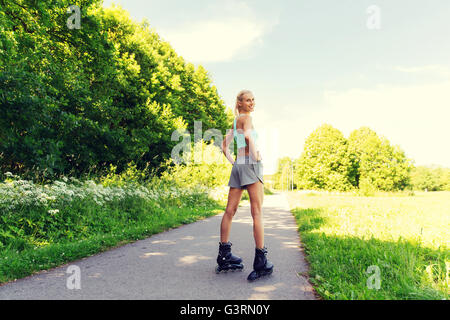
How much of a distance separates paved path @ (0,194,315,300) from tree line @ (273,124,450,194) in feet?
135

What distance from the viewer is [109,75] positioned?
1255cm

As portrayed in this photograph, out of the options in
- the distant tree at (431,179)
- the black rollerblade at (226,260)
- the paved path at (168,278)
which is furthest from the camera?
the distant tree at (431,179)

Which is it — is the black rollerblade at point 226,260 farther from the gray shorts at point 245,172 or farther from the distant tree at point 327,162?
the distant tree at point 327,162

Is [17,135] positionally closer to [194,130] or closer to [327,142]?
[194,130]

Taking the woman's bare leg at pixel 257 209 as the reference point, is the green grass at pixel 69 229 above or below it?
below

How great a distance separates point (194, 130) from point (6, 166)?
66.9ft

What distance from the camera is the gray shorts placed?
3416 mm

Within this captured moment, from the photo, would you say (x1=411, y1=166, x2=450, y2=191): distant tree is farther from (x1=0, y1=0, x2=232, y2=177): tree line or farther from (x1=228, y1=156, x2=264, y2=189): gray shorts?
(x1=228, y1=156, x2=264, y2=189): gray shorts

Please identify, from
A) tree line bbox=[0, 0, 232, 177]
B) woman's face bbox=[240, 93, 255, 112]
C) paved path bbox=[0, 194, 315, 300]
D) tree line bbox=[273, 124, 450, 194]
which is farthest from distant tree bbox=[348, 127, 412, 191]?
woman's face bbox=[240, 93, 255, 112]

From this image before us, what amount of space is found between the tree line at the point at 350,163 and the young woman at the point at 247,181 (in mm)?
41925

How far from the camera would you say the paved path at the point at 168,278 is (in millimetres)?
2775

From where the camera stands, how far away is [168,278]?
3.29 meters

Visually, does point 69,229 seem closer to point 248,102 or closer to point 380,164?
point 248,102

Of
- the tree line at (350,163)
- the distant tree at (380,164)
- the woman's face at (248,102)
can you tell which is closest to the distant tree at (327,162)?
the tree line at (350,163)
